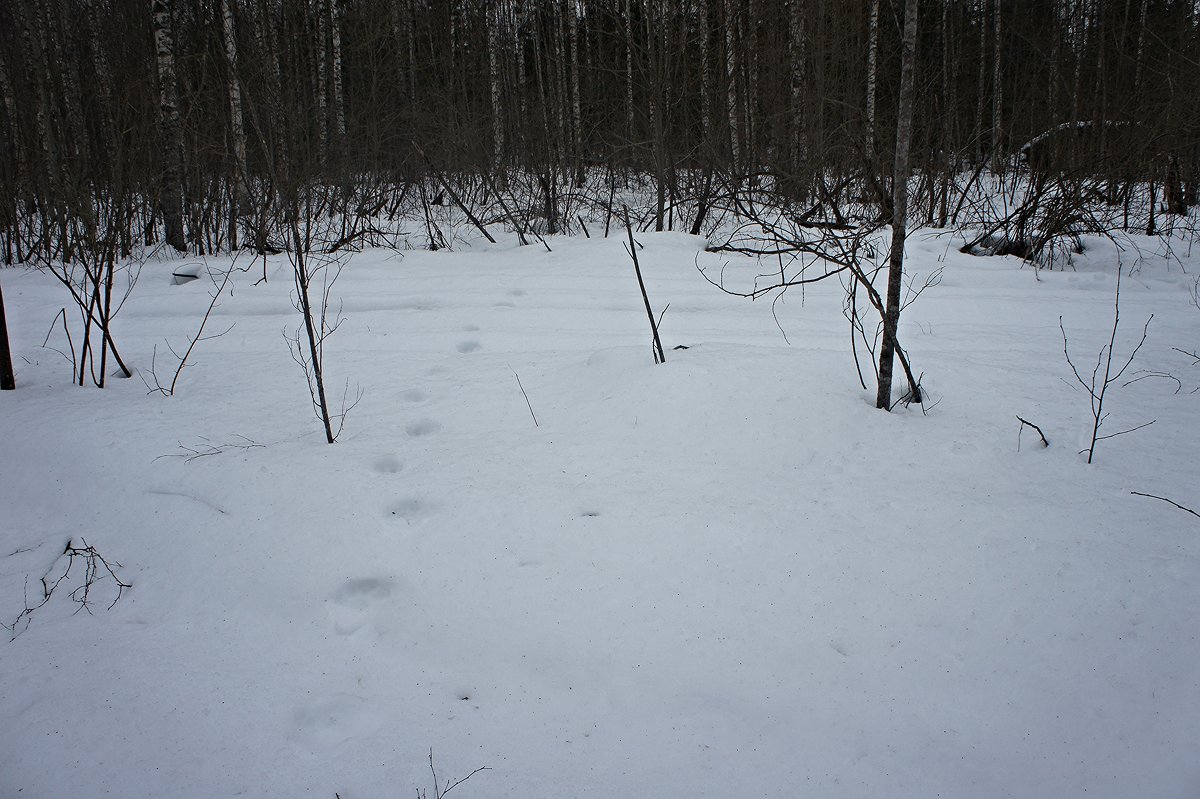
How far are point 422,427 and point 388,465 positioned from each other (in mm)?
362

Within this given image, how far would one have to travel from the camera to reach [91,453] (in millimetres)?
2990

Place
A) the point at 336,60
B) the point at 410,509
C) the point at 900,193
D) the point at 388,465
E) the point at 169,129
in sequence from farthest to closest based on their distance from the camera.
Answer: the point at 336,60 < the point at 169,129 < the point at 388,465 < the point at 900,193 < the point at 410,509

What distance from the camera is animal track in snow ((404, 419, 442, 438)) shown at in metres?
3.20

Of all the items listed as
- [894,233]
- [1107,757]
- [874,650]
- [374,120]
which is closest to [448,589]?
[874,650]

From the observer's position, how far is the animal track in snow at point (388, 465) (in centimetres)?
288

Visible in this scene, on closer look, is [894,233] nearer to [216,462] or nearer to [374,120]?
[216,462]

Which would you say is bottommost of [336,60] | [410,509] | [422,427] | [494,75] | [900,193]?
[410,509]

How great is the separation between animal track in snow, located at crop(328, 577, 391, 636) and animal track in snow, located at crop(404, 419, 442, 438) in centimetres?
98

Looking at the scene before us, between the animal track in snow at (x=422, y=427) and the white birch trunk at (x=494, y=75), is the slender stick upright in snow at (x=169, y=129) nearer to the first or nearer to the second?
the white birch trunk at (x=494, y=75)

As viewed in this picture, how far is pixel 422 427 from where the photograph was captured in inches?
127

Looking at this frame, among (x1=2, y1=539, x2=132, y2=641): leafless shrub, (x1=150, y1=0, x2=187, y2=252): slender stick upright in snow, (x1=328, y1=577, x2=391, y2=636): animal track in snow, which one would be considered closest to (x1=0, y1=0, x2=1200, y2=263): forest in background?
(x1=150, y1=0, x2=187, y2=252): slender stick upright in snow

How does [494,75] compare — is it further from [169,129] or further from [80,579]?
[80,579]

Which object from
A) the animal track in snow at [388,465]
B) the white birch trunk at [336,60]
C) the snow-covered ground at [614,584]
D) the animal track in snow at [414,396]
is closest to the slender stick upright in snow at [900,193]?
the snow-covered ground at [614,584]

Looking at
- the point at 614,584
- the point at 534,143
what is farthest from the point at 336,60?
the point at 614,584
